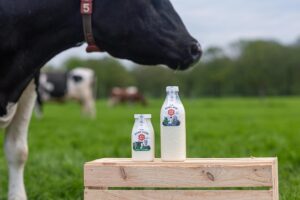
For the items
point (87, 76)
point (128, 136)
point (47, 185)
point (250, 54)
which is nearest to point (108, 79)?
point (250, 54)

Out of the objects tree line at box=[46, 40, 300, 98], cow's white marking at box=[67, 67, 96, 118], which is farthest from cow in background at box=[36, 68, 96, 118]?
tree line at box=[46, 40, 300, 98]

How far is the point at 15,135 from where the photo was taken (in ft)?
14.4

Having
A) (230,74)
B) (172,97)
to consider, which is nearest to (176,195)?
(172,97)

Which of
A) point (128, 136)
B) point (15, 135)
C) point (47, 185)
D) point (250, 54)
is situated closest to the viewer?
point (15, 135)

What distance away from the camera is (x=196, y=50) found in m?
3.01

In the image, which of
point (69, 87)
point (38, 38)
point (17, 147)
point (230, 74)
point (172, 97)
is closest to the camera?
point (172, 97)

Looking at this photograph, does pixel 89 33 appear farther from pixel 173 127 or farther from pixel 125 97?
pixel 125 97

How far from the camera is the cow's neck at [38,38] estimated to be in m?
3.08

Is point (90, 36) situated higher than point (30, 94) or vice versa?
point (90, 36)

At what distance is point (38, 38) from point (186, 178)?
44.1 inches

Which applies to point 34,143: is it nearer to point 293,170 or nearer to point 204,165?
point 293,170

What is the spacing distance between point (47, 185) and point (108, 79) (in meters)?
62.4

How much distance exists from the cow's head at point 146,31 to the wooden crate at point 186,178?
0.56m

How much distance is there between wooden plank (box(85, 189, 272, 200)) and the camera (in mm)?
2789
